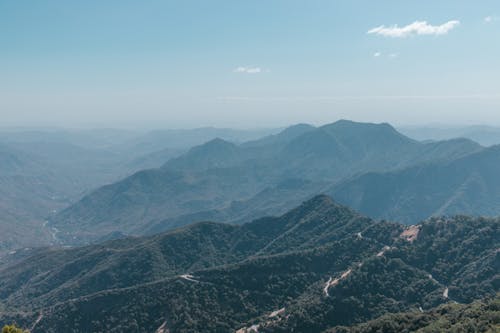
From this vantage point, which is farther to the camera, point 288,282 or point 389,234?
point 389,234

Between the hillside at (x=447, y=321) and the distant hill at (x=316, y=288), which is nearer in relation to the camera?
the hillside at (x=447, y=321)

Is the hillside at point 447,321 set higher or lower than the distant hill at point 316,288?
higher

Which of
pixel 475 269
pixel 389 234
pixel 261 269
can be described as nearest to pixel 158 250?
pixel 261 269

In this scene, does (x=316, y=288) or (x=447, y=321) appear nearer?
(x=447, y=321)

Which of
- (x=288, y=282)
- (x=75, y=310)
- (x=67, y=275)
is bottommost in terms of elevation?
(x=67, y=275)

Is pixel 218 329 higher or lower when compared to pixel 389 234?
lower

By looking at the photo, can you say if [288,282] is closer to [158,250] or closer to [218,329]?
[218,329]

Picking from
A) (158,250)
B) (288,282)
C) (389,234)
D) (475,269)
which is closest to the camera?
(475,269)

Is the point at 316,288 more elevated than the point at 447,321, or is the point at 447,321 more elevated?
the point at 447,321

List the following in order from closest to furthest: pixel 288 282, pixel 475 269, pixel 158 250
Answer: pixel 475 269, pixel 288 282, pixel 158 250

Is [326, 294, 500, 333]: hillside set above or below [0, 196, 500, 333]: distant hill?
above

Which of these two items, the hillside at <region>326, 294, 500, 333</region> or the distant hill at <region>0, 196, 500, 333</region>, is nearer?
the hillside at <region>326, 294, 500, 333</region>
